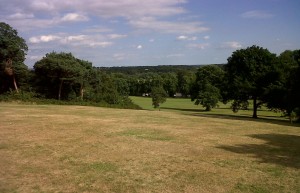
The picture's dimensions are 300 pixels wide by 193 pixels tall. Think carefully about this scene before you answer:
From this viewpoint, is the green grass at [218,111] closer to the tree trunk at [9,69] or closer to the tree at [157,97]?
the tree at [157,97]

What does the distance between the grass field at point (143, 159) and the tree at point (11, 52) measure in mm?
21038

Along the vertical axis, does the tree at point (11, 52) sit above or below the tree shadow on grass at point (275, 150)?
above

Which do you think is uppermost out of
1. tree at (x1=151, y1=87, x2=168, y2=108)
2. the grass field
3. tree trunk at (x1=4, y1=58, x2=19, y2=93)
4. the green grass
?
tree trunk at (x1=4, y1=58, x2=19, y2=93)

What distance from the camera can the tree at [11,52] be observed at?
133ft

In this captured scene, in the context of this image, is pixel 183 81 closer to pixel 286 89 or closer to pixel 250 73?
pixel 250 73

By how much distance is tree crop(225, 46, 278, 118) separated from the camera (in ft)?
141

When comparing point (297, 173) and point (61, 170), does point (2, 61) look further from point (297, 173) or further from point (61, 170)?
point (297, 173)

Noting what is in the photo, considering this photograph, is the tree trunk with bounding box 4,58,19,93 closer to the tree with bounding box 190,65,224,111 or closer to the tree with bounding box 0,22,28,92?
the tree with bounding box 0,22,28,92

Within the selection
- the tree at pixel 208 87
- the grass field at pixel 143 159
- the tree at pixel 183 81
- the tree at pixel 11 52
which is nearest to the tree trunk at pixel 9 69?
the tree at pixel 11 52

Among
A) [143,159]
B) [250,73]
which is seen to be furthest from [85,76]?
[143,159]

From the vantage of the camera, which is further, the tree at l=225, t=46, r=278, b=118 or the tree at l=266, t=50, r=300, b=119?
the tree at l=225, t=46, r=278, b=118

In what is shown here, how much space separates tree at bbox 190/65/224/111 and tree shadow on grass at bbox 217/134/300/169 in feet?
168

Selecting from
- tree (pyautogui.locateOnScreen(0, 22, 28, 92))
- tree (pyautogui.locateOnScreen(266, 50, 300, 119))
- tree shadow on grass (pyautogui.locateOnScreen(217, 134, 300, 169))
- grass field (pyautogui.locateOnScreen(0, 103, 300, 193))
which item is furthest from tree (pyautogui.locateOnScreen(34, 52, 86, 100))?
tree shadow on grass (pyautogui.locateOnScreen(217, 134, 300, 169))

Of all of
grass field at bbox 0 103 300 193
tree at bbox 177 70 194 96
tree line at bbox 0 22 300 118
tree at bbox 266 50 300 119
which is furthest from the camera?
tree at bbox 177 70 194 96
